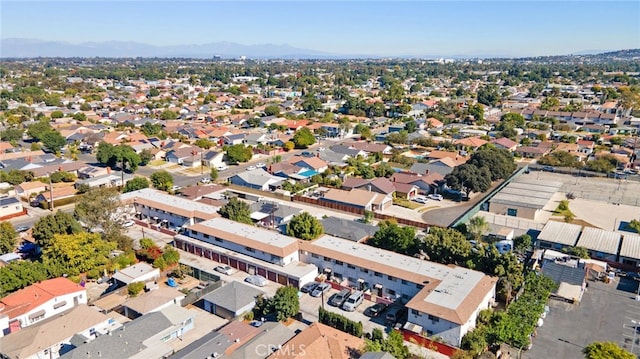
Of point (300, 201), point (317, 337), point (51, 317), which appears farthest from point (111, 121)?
point (317, 337)

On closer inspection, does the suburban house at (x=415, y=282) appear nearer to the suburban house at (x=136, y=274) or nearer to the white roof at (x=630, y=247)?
the suburban house at (x=136, y=274)

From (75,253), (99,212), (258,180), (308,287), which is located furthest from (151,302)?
(258,180)

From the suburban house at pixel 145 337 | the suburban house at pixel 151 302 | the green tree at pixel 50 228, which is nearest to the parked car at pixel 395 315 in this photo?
the suburban house at pixel 145 337

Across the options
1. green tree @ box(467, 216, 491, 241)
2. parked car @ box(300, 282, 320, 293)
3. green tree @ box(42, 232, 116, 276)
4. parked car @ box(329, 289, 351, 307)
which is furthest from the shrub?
green tree @ box(467, 216, 491, 241)

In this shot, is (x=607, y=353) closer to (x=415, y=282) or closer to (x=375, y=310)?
(x=415, y=282)

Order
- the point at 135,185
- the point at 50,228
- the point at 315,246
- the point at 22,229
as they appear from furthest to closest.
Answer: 1. the point at 135,185
2. the point at 22,229
3. the point at 50,228
4. the point at 315,246

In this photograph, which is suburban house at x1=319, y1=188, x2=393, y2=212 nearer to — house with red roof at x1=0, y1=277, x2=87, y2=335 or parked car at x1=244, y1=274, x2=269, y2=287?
parked car at x1=244, y1=274, x2=269, y2=287
